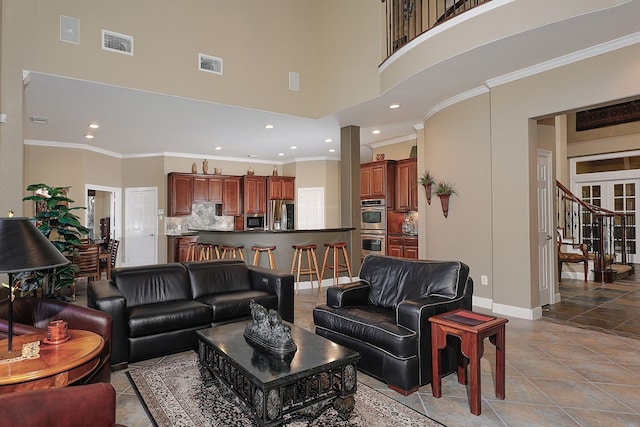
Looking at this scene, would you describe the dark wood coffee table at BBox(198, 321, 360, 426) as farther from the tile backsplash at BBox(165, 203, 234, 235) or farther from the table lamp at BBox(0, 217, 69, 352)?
the tile backsplash at BBox(165, 203, 234, 235)

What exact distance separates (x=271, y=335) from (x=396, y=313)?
1016 mm

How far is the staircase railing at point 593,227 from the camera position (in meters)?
7.45

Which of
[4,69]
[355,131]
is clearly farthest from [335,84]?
[4,69]

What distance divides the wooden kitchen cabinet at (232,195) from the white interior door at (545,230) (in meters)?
7.31

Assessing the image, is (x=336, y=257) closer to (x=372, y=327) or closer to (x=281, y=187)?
(x=372, y=327)

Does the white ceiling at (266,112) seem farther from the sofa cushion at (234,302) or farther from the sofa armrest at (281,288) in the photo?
the sofa cushion at (234,302)

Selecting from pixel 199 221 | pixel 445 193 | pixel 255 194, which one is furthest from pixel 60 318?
pixel 255 194

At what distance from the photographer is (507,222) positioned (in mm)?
4723

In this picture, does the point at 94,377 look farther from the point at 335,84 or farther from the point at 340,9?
the point at 340,9

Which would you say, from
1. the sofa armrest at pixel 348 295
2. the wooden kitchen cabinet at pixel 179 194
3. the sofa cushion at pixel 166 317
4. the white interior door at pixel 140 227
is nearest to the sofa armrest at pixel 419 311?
the sofa armrest at pixel 348 295

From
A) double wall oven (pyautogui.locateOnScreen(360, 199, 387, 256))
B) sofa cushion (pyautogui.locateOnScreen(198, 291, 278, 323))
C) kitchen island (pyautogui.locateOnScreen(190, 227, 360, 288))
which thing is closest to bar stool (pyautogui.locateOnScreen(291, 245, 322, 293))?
kitchen island (pyautogui.locateOnScreen(190, 227, 360, 288))

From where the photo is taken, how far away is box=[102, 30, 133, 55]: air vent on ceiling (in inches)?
188

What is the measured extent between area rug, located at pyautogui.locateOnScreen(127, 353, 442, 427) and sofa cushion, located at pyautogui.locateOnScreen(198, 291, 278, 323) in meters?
0.72

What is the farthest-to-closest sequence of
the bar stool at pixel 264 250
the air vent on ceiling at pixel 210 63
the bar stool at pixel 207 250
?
the bar stool at pixel 207 250, the bar stool at pixel 264 250, the air vent on ceiling at pixel 210 63
